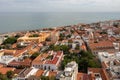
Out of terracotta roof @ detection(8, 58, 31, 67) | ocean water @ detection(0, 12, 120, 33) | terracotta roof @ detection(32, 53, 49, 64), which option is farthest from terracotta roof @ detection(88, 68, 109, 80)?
ocean water @ detection(0, 12, 120, 33)

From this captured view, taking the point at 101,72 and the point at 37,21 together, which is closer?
the point at 101,72

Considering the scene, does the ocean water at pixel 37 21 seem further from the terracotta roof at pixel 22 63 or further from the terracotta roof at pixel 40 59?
the terracotta roof at pixel 22 63

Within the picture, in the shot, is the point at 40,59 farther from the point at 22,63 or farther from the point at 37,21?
the point at 37,21

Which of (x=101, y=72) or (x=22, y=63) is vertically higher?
(x=101, y=72)

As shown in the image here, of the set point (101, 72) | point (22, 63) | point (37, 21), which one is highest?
point (101, 72)

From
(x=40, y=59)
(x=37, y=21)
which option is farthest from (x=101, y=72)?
(x=37, y=21)

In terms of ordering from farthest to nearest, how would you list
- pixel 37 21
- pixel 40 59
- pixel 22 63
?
pixel 37 21 < pixel 40 59 < pixel 22 63

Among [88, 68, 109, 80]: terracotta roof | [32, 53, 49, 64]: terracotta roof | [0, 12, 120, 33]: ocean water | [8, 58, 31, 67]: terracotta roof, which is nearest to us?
[88, 68, 109, 80]: terracotta roof

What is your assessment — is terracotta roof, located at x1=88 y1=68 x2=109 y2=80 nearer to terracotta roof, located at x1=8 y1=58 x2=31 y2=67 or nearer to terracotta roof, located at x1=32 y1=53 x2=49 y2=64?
terracotta roof, located at x1=32 y1=53 x2=49 y2=64

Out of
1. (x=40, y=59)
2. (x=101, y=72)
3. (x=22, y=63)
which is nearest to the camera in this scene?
(x=101, y=72)

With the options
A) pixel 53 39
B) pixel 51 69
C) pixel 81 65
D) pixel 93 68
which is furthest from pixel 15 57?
pixel 53 39

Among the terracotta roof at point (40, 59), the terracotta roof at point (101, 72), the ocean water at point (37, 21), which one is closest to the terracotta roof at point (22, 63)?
the terracotta roof at point (40, 59)

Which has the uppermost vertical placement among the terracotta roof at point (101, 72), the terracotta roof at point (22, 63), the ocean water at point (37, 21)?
the terracotta roof at point (101, 72)
